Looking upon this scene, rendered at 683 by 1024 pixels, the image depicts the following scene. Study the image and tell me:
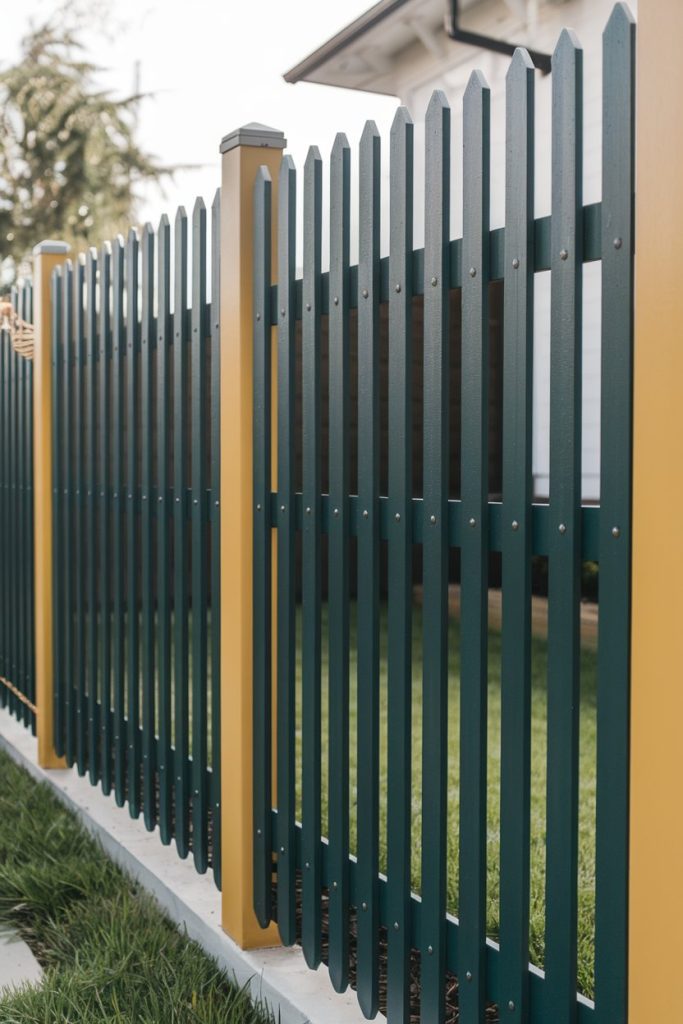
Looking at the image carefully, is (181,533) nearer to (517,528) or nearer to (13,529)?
(517,528)

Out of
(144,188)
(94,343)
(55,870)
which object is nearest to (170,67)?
(144,188)

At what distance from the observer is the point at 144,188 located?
1584cm

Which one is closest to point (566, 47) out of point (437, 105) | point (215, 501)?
point (437, 105)

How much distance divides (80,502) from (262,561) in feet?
5.98

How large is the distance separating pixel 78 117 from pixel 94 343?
39.4ft

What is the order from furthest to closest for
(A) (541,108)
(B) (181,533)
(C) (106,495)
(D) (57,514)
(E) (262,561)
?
(A) (541,108) < (D) (57,514) < (C) (106,495) < (B) (181,533) < (E) (262,561)

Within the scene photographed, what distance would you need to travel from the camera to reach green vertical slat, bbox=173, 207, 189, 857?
3.35 meters

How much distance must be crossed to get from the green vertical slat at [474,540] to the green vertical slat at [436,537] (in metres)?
0.07

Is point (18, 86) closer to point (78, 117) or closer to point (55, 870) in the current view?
point (78, 117)

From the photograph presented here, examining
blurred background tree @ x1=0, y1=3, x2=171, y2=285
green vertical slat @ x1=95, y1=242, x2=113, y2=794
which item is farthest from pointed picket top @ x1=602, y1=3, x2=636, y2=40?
blurred background tree @ x1=0, y1=3, x2=171, y2=285

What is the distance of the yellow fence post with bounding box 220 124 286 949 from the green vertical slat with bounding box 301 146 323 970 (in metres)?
0.21

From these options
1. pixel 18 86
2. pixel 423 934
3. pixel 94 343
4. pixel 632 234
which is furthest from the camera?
pixel 18 86

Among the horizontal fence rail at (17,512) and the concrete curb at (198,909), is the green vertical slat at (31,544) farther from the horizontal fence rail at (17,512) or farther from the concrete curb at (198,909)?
the concrete curb at (198,909)

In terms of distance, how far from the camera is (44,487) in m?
4.78
